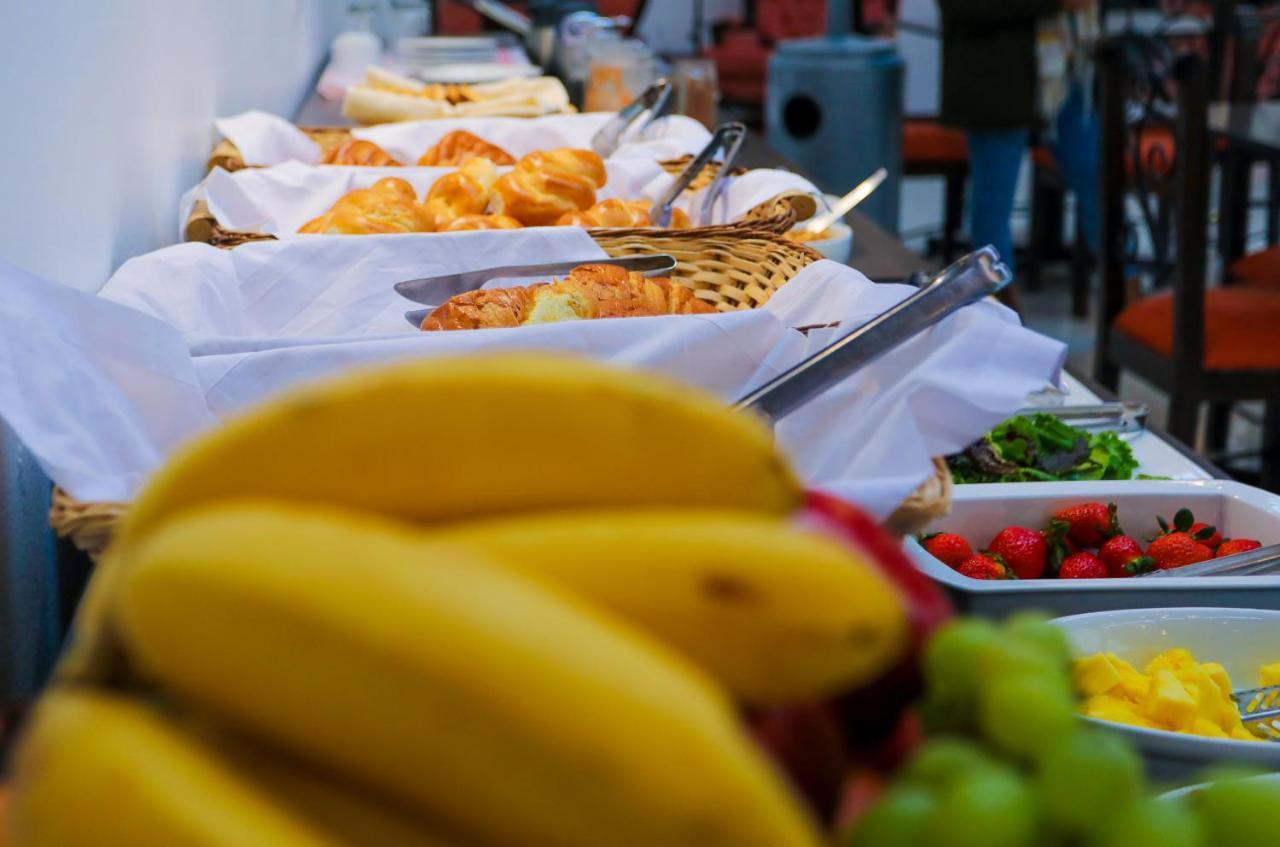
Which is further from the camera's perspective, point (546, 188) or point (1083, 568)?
point (546, 188)

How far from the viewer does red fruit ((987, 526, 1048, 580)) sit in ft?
3.29

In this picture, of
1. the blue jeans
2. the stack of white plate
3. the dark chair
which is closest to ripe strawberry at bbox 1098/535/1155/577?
the dark chair

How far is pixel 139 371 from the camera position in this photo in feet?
2.30

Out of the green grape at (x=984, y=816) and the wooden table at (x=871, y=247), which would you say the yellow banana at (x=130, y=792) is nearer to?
the green grape at (x=984, y=816)

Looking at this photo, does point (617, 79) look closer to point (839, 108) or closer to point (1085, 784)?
point (839, 108)

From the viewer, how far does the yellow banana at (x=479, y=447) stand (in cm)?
30

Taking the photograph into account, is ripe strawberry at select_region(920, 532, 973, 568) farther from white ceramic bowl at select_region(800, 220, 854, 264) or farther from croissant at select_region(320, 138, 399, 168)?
croissant at select_region(320, 138, 399, 168)

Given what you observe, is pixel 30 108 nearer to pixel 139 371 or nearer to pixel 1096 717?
pixel 139 371

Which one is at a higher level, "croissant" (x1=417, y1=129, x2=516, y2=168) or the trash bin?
"croissant" (x1=417, y1=129, x2=516, y2=168)

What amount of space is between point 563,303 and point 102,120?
43 cm

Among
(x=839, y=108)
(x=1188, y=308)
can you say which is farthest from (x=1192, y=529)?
(x=839, y=108)

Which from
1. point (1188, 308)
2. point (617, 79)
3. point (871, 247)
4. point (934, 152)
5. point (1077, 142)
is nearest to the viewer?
point (871, 247)

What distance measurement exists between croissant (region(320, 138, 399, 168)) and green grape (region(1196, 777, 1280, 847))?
1.44 metres

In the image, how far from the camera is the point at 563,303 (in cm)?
93
